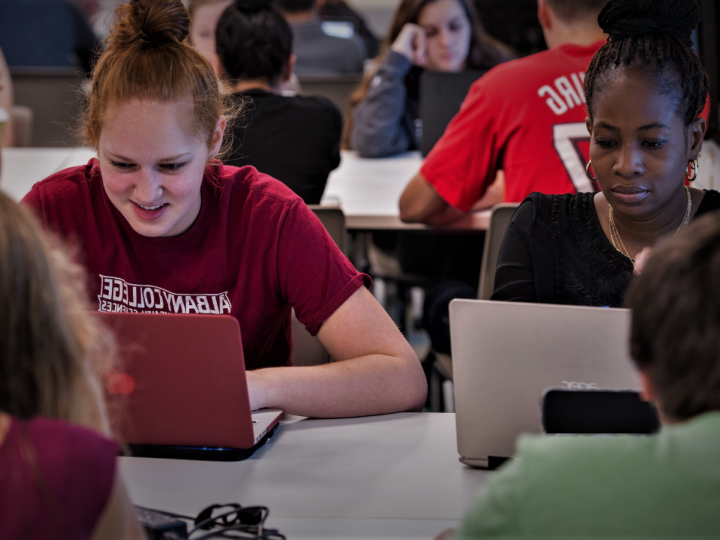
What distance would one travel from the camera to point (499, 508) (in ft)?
2.02

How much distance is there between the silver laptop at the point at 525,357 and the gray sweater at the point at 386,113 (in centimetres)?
235

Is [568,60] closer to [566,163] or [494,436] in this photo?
[566,163]

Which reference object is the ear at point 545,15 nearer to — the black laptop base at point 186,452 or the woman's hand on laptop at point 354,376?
the woman's hand on laptop at point 354,376

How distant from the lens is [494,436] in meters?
1.03

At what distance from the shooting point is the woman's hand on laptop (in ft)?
4.09

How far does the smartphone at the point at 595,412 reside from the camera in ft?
3.03

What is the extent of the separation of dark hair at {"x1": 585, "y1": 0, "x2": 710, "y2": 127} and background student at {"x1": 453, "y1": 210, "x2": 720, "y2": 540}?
0.76 m

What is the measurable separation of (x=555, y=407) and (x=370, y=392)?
0.41 m

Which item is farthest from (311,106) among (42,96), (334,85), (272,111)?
(42,96)

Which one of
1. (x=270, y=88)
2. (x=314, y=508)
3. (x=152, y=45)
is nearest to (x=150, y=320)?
(x=314, y=508)

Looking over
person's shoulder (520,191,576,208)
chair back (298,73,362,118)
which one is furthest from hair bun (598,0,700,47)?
chair back (298,73,362,118)

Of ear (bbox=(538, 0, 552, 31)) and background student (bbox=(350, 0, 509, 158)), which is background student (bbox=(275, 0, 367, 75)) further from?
ear (bbox=(538, 0, 552, 31))

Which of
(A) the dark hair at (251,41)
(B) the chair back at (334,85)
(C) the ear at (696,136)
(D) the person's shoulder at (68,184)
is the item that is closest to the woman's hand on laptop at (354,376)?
(D) the person's shoulder at (68,184)

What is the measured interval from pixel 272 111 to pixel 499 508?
1770 mm
